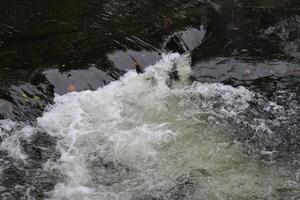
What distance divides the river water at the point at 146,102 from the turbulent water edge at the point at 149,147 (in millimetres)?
15

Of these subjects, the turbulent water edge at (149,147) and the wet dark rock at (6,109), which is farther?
the wet dark rock at (6,109)

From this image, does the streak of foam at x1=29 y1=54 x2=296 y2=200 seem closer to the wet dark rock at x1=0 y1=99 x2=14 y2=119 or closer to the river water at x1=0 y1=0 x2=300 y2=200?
the river water at x1=0 y1=0 x2=300 y2=200

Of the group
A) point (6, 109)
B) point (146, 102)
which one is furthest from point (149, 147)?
point (6, 109)

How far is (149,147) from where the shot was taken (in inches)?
251

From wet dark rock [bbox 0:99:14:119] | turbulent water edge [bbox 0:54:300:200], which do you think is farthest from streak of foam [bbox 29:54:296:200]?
wet dark rock [bbox 0:99:14:119]

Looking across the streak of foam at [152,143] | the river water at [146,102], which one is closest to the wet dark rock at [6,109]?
the river water at [146,102]

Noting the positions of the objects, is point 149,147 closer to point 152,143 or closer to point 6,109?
point 152,143

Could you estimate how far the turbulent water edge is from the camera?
5.72m

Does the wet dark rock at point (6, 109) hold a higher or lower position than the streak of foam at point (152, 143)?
higher

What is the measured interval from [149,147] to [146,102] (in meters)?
1.02

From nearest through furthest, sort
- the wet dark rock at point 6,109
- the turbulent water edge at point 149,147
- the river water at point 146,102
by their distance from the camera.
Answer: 1. the turbulent water edge at point 149,147
2. the river water at point 146,102
3. the wet dark rock at point 6,109

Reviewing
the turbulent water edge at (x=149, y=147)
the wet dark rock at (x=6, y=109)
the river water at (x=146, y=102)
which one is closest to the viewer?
the turbulent water edge at (x=149, y=147)

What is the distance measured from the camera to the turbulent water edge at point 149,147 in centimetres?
572

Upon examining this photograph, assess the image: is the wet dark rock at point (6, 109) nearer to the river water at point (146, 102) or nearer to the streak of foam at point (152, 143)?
the river water at point (146, 102)
